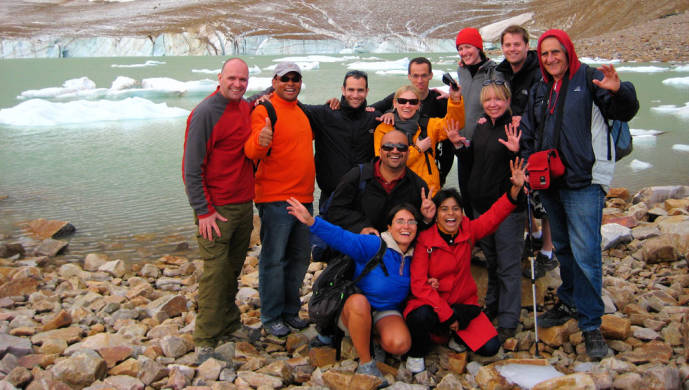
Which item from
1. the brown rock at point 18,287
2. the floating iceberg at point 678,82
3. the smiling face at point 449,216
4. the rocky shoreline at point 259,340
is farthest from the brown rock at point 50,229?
the floating iceberg at point 678,82

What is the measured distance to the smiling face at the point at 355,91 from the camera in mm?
3539

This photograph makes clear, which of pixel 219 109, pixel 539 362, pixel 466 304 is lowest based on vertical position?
pixel 539 362

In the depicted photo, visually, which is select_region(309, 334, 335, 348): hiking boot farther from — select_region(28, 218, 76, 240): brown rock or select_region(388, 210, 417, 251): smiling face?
select_region(28, 218, 76, 240): brown rock

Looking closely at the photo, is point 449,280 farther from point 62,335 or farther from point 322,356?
point 62,335

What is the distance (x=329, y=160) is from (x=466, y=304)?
135 centimetres

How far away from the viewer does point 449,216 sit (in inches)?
122

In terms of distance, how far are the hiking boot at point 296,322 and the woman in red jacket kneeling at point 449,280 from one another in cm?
91

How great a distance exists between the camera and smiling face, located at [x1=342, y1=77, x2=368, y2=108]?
11.6 feet

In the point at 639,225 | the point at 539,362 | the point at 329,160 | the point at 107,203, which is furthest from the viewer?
the point at 107,203

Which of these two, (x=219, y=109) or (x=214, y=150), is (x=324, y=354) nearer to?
(x=214, y=150)

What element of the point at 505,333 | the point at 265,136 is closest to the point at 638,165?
the point at 505,333

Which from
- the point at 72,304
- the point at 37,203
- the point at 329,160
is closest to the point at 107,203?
the point at 37,203

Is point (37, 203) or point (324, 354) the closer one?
point (324, 354)

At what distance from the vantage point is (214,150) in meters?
3.18
